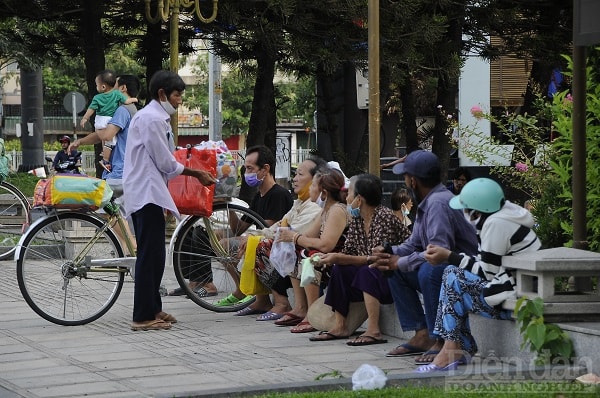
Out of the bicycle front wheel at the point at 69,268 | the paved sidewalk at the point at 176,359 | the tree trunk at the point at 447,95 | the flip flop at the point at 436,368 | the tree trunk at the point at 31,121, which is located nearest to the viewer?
the paved sidewalk at the point at 176,359

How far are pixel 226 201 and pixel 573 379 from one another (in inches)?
173

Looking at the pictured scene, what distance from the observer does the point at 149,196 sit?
923cm

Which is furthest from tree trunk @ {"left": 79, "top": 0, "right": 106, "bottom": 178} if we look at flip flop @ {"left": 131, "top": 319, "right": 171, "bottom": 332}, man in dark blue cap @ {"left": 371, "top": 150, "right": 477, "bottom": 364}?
man in dark blue cap @ {"left": 371, "top": 150, "right": 477, "bottom": 364}

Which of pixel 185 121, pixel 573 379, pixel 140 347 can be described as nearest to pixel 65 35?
pixel 140 347

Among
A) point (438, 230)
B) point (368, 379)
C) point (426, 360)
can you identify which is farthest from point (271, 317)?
point (368, 379)

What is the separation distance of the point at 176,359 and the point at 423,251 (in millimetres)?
1815

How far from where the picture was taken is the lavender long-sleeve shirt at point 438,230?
7.63m

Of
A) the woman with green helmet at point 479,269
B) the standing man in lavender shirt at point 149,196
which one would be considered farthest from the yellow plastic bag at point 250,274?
the woman with green helmet at point 479,269

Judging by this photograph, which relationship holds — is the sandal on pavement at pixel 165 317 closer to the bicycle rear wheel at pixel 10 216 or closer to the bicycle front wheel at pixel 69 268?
the bicycle front wheel at pixel 69 268

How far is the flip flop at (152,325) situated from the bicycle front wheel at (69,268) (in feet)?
1.51

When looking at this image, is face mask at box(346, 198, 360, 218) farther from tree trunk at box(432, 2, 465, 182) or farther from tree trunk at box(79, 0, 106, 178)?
tree trunk at box(79, 0, 106, 178)

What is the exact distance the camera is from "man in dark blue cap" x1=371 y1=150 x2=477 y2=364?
765cm

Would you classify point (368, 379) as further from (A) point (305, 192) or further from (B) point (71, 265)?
(B) point (71, 265)

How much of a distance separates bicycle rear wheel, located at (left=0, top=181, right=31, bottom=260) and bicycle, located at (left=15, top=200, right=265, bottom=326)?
4.85 metres
